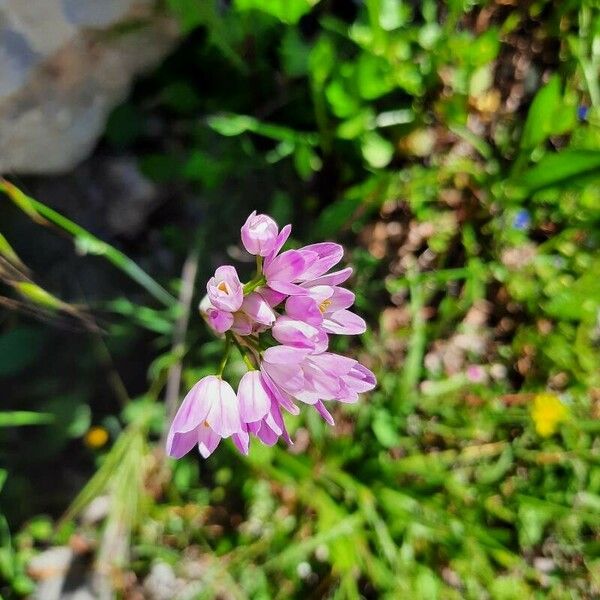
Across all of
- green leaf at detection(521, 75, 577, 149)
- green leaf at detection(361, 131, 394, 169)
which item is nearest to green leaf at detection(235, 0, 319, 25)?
green leaf at detection(361, 131, 394, 169)

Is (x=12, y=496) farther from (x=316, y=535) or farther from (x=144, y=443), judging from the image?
(x=316, y=535)

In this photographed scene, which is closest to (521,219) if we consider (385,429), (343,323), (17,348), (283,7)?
(385,429)

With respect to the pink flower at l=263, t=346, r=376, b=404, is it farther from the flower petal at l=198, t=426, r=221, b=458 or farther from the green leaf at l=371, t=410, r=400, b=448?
the green leaf at l=371, t=410, r=400, b=448

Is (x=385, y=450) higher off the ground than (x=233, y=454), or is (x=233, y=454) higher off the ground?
(x=233, y=454)

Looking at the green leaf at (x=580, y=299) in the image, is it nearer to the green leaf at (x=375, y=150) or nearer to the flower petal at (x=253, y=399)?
the green leaf at (x=375, y=150)

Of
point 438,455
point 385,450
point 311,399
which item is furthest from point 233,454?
point 311,399

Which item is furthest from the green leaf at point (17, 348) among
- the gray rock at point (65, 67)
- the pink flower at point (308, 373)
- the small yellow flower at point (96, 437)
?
the pink flower at point (308, 373)

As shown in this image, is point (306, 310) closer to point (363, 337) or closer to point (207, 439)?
point (207, 439)
